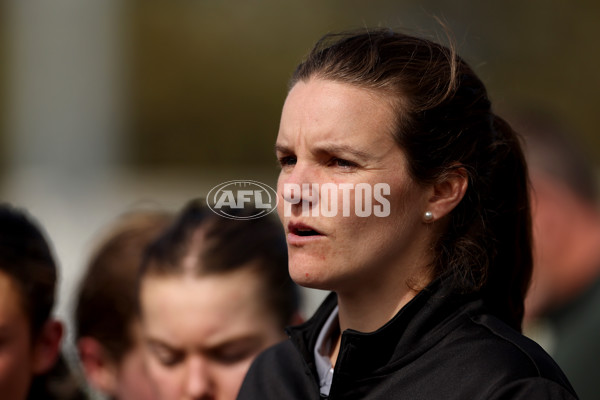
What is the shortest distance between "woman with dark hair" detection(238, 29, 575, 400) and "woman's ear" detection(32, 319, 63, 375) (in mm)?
1254

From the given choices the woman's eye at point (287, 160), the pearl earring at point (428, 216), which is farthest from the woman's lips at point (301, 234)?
the pearl earring at point (428, 216)

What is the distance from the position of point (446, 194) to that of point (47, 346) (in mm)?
1722

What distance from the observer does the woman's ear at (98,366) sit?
380 cm

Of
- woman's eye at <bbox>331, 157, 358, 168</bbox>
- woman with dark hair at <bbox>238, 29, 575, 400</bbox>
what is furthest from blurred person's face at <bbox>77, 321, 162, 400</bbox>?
woman's eye at <bbox>331, 157, 358, 168</bbox>

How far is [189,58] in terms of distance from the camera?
1185 centimetres

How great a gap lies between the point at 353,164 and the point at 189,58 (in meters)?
10.2

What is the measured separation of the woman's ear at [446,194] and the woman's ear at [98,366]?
6.99 feet

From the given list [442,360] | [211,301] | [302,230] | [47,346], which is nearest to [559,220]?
[211,301]

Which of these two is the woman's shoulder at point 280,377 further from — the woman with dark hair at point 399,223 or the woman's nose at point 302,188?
the woman's nose at point 302,188

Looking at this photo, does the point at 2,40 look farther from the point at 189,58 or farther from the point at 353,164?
the point at 353,164

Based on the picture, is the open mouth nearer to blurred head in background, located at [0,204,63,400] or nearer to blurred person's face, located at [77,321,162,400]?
blurred head in background, located at [0,204,63,400]

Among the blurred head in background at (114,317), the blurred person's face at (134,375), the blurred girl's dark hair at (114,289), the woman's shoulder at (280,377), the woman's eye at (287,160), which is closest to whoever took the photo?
the woman's eye at (287,160)

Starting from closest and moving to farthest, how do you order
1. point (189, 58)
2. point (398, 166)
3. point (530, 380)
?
point (530, 380) < point (398, 166) < point (189, 58)

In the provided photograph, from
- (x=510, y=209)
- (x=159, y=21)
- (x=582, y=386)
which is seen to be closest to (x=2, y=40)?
(x=159, y=21)
